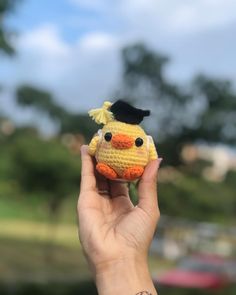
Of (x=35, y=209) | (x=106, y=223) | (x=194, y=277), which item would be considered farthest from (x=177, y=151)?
(x=106, y=223)

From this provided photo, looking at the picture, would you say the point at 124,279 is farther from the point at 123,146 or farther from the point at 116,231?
the point at 123,146

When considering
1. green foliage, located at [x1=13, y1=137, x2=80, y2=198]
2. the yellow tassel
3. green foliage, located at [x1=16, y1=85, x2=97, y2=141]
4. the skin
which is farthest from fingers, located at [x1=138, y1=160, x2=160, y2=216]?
green foliage, located at [x1=16, y1=85, x2=97, y2=141]

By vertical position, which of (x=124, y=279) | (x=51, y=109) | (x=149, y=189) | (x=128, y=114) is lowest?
(x=124, y=279)

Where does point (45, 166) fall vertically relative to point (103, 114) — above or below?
above

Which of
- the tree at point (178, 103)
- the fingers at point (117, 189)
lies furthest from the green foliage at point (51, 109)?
the fingers at point (117, 189)

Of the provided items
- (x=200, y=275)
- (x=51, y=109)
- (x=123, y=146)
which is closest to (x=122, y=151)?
(x=123, y=146)

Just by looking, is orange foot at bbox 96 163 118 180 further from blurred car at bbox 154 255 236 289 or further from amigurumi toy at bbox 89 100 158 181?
blurred car at bbox 154 255 236 289

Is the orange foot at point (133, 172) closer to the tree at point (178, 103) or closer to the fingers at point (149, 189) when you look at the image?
the fingers at point (149, 189)
